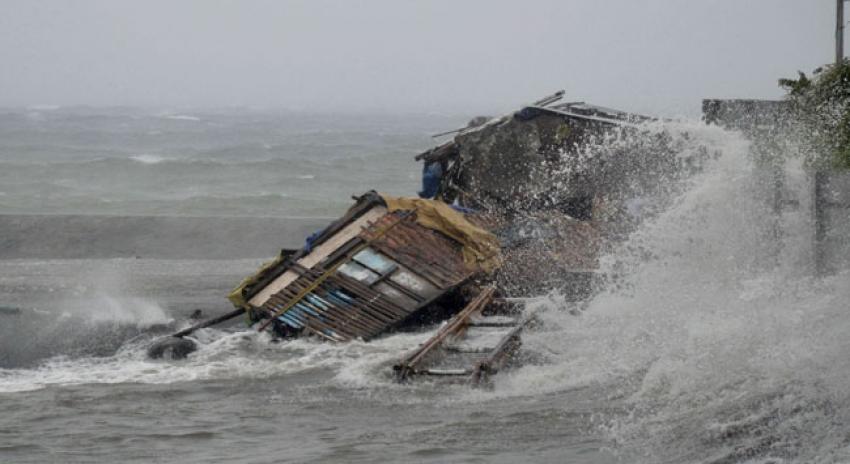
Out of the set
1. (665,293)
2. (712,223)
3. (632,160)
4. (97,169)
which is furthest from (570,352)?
(97,169)

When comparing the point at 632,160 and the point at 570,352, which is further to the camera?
the point at 632,160

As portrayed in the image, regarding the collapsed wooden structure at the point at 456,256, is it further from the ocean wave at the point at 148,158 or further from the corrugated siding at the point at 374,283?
the ocean wave at the point at 148,158

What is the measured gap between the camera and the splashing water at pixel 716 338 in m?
9.30

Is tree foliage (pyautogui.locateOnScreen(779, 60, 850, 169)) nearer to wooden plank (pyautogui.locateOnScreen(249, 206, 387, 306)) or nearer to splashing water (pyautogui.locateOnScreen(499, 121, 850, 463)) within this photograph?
splashing water (pyautogui.locateOnScreen(499, 121, 850, 463))

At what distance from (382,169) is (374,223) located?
30.5 metres

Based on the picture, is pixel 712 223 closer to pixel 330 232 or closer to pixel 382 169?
→ pixel 330 232

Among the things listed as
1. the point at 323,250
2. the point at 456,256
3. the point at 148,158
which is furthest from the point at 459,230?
the point at 148,158

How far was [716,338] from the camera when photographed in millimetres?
11148

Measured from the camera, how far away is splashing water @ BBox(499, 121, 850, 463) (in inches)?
366

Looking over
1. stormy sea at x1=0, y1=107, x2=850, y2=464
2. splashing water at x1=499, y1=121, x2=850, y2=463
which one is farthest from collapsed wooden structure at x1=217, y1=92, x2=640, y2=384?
splashing water at x1=499, y1=121, x2=850, y2=463

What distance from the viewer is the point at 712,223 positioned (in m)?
12.9

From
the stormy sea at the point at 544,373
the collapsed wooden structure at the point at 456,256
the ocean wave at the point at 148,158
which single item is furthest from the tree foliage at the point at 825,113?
the ocean wave at the point at 148,158

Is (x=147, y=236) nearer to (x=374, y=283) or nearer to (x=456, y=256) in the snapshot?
(x=456, y=256)

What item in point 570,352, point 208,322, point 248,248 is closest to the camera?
point 570,352
